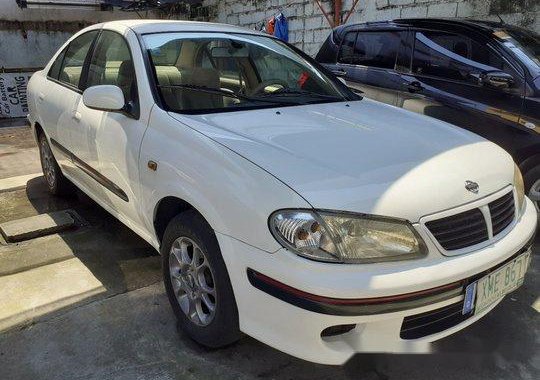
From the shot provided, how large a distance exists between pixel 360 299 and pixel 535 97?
8.89ft

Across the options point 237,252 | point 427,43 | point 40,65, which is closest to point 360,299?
point 237,252

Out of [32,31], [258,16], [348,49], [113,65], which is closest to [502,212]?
[113,65]

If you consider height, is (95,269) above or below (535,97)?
below

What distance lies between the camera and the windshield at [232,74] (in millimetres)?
2725

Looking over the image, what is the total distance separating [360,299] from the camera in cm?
A: 176

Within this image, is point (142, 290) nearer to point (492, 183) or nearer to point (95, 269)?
point (95, 269)

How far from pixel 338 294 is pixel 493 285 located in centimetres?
77

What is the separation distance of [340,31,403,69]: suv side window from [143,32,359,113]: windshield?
5.43 ft

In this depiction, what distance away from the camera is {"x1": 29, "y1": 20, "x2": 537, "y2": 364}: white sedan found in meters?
1.82

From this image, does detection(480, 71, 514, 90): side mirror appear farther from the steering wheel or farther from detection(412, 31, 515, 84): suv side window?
the steering wheel

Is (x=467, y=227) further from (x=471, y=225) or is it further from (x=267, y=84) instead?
(x=267, y=84)

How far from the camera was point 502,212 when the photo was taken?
86.7 inches

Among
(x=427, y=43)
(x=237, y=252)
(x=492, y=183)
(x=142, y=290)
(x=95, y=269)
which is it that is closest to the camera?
(x=237, y=252)

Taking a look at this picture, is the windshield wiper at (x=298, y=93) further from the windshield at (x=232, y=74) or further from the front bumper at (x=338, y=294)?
the front bumper at (x=338, y=294)
